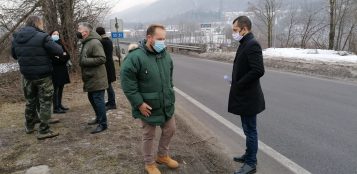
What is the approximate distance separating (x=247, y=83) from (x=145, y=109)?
4.29 ft

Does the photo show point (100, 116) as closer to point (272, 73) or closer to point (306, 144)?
point (306, 144)

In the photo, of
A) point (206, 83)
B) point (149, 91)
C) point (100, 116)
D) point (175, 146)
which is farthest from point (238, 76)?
point (206, 83)

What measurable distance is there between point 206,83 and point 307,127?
19.9ft

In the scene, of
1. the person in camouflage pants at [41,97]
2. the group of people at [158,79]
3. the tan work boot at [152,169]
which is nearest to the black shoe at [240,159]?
the group of people at [158,79]

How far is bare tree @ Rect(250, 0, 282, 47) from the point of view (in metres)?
31.2

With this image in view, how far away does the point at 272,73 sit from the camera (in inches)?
568

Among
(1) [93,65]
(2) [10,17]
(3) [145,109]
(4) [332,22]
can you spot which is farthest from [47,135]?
(4) [332,22]

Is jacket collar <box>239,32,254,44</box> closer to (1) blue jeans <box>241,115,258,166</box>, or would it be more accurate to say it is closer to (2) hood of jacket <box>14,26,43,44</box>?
(1) blue jeans <box>241,115,258,166</box>

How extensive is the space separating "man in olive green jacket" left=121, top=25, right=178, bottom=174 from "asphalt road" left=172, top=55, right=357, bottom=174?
2088 mm

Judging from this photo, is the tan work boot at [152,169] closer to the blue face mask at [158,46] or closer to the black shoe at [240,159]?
the black shoe at [240,159]

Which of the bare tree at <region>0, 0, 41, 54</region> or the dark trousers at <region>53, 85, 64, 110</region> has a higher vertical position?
the bare tree at <region>0, 0, 41, 54</region>

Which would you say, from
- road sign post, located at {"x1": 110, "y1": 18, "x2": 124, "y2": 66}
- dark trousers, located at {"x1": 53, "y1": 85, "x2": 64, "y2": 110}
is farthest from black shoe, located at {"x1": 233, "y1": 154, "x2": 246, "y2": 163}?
road sign post, located at {"x1": 110, "y1": 18, "x2": 124, "y2": 66}

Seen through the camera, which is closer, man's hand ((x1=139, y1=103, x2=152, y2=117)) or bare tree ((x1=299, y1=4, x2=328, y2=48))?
man's hand ((x1=139, y1=103, x2=152, y2=117))

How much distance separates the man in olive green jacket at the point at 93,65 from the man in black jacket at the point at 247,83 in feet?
7.74
